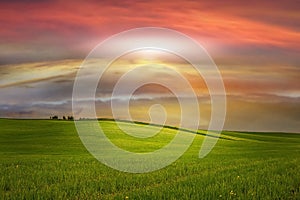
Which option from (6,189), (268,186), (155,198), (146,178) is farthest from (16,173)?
(268,186)

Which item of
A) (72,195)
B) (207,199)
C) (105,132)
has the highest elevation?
(105,132)

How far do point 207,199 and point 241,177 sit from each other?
20.6 ft

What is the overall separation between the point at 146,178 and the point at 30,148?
28385 millimetres

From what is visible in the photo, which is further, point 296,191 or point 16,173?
point 16,173

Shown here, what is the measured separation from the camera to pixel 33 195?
1592 cm

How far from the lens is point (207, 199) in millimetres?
14828

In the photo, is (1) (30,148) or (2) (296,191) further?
(1) (30,148)

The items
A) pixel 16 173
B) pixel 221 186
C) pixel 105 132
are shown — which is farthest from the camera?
pixel 105 132

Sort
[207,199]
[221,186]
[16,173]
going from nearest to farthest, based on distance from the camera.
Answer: [207,199] → [221,186] → [16,173]

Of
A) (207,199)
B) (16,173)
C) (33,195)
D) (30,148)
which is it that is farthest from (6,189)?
(30,148)

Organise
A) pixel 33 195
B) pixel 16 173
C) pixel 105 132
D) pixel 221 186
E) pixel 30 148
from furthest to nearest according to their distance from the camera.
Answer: pixel 105 132, pixel 30 148, pixel 16 173, pixel 221 186, pixel 33 195

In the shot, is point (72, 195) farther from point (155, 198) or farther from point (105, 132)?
point (105, 132)

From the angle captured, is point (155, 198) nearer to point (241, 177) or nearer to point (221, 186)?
point (221, 186)

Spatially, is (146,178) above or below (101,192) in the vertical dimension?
above
